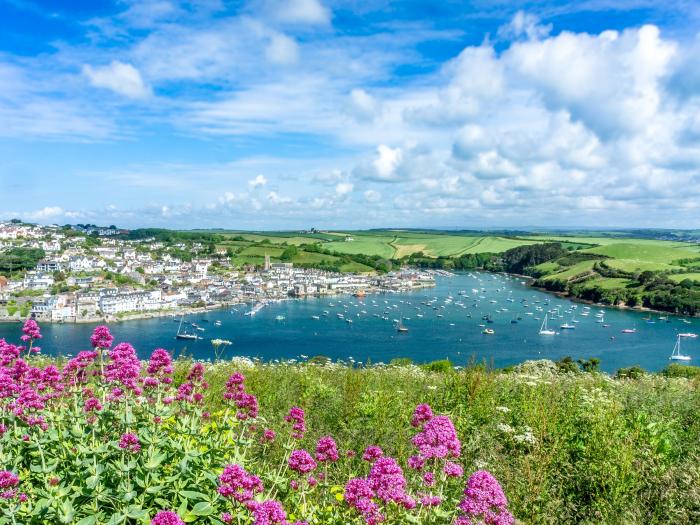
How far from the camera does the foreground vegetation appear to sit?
308 centimetres

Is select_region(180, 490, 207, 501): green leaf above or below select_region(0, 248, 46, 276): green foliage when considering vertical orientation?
above

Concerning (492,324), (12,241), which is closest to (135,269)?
(12,241)

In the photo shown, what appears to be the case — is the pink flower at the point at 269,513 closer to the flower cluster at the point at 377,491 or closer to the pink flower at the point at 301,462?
the flower cluster at the point at 377,491

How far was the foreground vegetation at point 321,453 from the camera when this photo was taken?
10.1 feet

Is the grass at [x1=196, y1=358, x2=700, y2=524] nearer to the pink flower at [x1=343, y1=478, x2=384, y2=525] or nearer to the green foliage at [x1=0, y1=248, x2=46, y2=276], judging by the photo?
the pink flower at [x1=343, y1=478, x2=384, y2=525]

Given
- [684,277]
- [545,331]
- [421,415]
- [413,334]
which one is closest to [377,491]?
[421,415]

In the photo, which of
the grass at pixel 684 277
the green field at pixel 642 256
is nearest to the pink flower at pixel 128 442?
the grass at pixel 684 277

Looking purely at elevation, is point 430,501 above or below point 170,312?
above

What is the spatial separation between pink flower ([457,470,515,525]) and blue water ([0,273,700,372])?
171 ft

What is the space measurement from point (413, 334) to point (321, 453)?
73.7 meters

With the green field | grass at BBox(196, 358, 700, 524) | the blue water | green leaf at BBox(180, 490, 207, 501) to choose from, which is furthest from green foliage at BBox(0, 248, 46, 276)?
the green field

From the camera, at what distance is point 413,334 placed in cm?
7606

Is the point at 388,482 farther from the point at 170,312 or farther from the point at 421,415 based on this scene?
the point at 170,312

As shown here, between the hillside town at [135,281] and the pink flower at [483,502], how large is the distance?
322 feet
